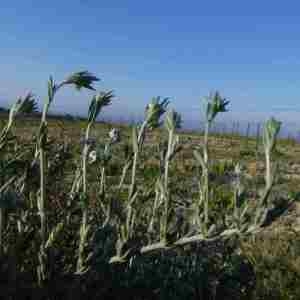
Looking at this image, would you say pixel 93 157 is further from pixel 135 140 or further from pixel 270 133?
pixel 270 133

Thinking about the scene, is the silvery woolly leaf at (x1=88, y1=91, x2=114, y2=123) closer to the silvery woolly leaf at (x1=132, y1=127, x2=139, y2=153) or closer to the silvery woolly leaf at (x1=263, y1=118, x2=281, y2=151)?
the silvery woolly leaf at (x1=132, y1=127, x2=139, y2=153)

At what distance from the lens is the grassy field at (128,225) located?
1.59m

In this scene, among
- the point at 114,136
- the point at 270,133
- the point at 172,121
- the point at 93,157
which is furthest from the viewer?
the point at 114,136

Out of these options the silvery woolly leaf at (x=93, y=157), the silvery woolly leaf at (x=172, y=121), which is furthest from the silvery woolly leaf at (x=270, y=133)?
the silvery woolly leaf at (x=93, y=157)

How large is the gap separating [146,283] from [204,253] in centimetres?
41

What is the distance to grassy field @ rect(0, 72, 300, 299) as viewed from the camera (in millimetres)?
1593

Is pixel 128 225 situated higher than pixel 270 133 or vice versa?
pixel 270 133

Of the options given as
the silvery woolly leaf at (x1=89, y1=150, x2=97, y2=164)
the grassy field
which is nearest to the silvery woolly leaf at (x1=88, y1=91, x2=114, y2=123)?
the grassy field

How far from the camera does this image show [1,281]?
5.92 ft

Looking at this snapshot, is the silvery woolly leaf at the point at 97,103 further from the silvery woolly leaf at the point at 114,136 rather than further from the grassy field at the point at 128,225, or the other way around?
the silvery woolly leaf at the point at 114,136

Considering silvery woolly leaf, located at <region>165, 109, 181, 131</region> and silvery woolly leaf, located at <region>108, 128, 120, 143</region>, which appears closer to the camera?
silvery woolly leaf, located at <region>165, 109, 181, 131</region>

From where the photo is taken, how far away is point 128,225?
175 centimetres

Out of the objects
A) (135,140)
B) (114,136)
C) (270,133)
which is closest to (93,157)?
(114,136)

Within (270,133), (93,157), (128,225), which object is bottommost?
(128,225)
